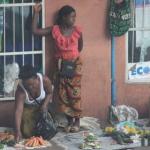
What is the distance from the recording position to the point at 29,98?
27.4 feet

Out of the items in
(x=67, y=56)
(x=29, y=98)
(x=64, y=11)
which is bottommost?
(x=29, y=98)

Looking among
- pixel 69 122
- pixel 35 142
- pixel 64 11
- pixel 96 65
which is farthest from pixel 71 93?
pixel 64 11

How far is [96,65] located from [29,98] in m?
1.23

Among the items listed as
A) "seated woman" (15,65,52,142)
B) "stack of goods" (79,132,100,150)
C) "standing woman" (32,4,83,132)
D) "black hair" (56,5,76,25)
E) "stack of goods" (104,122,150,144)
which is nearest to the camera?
"stack of goods" (79,132,100,150)

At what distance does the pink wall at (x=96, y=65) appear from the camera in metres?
8.86

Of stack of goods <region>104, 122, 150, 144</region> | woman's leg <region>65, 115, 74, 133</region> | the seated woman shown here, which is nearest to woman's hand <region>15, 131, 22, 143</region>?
the seated woman

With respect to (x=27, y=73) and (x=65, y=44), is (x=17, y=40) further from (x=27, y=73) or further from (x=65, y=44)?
(x=27, y=73)

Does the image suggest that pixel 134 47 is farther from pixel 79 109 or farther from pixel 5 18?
pixel 5 18

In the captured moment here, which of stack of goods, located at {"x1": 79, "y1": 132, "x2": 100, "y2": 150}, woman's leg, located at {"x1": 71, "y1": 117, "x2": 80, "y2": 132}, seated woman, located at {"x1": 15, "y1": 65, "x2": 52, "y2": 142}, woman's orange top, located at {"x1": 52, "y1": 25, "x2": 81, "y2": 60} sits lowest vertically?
stack of goods, located at {"x1": 79, "y1": 132, "x2": 100, "y2": 150}

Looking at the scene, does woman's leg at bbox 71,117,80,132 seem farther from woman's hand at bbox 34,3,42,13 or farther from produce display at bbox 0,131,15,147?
woman's hand at bbox 34,3,42,13

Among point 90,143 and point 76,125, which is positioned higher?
point 76,125

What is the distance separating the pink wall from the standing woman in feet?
0.57

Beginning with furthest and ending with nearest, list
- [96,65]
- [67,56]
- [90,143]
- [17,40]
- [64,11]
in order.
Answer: [96,65] < [17,40] < [67,56] < [64,11] < [90,143]

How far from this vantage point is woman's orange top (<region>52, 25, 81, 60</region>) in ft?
28.4
